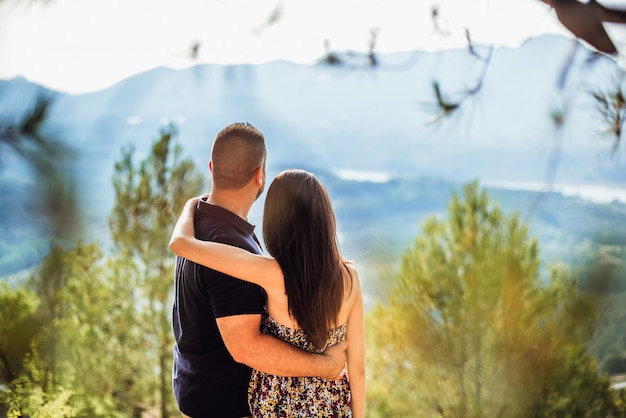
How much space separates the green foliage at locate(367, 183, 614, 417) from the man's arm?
1.49 metres

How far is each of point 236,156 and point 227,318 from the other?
43 centimetres

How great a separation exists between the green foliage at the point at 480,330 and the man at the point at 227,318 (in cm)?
149

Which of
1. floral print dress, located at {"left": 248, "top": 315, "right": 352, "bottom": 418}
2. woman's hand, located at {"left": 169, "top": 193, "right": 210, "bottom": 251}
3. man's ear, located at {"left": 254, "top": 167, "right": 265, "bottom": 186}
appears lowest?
floral print dress, located at {"left": 248, "top": 315, "right": 352, "bottom": 418}

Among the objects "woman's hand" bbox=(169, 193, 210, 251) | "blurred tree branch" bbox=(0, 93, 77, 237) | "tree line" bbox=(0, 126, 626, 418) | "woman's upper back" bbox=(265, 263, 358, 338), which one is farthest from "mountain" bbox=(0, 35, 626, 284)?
"woman's upper back" bbox=(265, 263, 358, 338)

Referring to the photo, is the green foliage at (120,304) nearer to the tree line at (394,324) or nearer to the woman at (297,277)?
the tree line at (394,324)

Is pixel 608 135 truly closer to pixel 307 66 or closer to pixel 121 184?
pixel 307 66

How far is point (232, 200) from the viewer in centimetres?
165

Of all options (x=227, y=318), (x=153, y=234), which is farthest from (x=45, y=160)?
(x=227, y=318)

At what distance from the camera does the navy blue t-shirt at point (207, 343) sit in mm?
1586

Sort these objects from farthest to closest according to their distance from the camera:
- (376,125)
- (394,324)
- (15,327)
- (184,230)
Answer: (376,125) → (394,324) → (15,327) → (184,230)

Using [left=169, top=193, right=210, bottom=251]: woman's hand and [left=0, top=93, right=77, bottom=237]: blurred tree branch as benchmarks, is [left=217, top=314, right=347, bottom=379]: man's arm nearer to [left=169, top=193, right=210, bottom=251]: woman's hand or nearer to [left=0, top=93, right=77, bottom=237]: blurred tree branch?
[left=169, top=193, right=210, bottom=251]: woman's hand

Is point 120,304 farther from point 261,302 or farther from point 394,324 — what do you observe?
point 261,302

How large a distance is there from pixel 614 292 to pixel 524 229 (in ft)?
1.54

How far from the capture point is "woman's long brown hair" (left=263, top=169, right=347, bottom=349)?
5.02 feet
